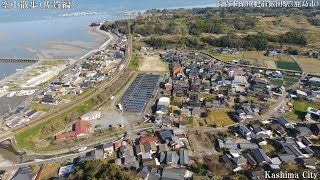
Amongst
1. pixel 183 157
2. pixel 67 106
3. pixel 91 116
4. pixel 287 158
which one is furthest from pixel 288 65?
pixel 67 106

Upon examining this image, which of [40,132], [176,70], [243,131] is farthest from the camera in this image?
[176,70]

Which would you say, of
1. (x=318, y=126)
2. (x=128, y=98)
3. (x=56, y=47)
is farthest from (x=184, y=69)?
(x=56, y=47)

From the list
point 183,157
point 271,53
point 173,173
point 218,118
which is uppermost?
point 271,53

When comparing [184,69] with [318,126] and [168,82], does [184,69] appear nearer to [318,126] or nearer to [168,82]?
[168,82]

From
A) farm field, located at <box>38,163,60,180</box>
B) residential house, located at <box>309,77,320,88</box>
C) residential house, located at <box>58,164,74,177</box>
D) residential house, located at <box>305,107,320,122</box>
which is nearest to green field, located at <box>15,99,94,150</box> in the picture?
farm field, located at <box>38,163,60,180</box>

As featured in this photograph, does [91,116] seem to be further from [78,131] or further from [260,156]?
[260,156]

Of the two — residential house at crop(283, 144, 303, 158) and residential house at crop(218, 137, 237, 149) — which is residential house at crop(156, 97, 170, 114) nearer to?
residential house at crop(218, 137, 237, 149)

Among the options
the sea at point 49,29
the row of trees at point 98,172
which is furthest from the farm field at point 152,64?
the row of trees at point 98,172
